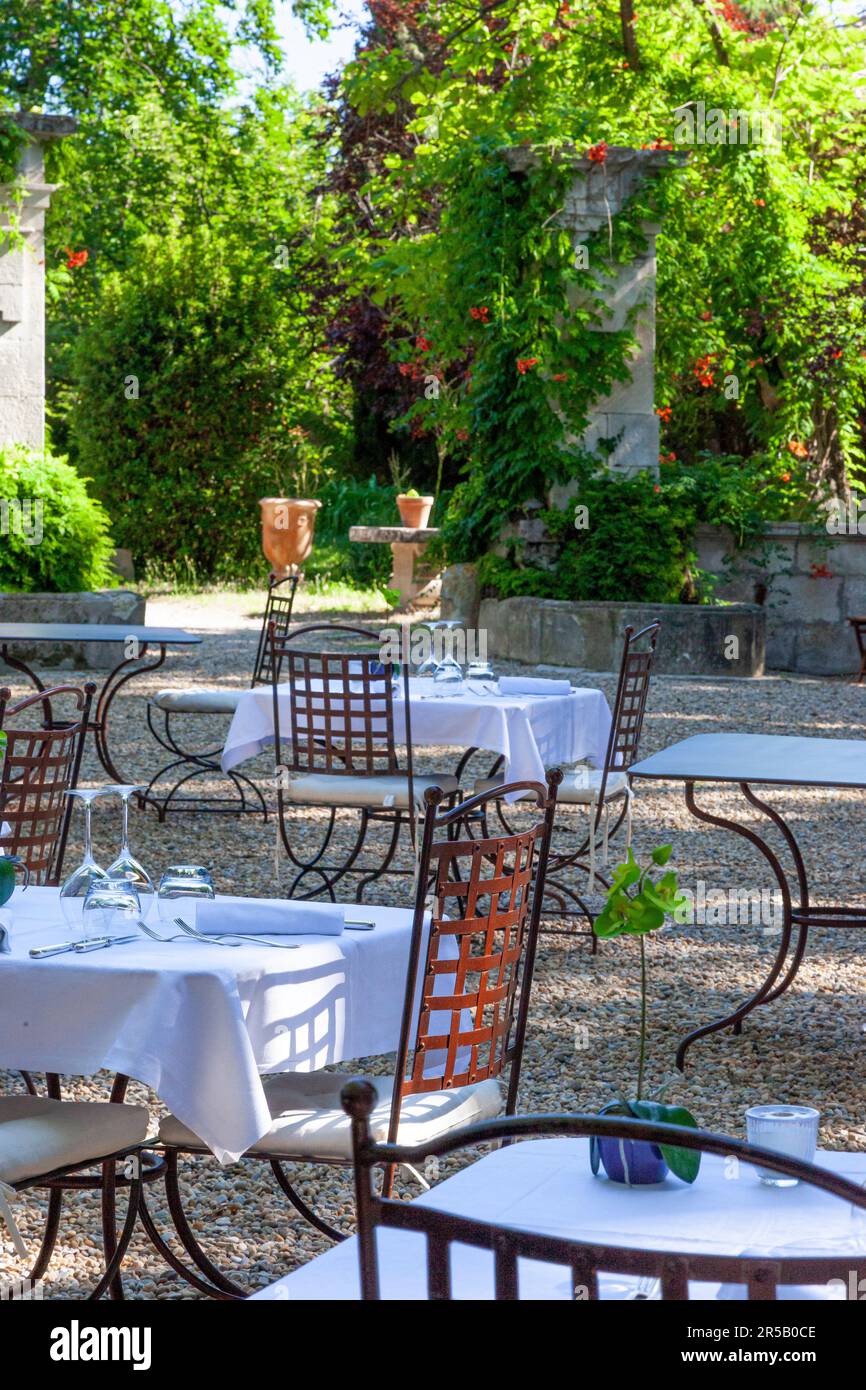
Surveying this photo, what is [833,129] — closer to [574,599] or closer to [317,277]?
[574,599]

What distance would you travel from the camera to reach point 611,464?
14633 mm

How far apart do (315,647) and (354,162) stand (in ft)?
30.3

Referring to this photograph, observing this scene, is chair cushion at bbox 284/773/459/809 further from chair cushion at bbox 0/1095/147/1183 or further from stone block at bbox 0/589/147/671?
stone block at bbox 0/589/147/671

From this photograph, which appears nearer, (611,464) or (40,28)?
(611,464)

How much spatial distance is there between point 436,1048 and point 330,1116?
0.76 feet

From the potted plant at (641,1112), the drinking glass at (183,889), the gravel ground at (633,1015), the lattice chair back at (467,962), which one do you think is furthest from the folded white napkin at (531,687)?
the potted plant at (641,1112)

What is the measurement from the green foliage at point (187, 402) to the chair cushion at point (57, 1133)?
729 inches

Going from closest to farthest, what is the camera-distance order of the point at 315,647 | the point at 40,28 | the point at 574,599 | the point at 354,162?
1. the point at 574,599
2. the point at 315,647
3. the point at 354,162
4. the point at 40,28

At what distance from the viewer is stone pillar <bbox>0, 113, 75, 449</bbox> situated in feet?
47.4

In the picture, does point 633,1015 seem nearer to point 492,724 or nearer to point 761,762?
point 761,762

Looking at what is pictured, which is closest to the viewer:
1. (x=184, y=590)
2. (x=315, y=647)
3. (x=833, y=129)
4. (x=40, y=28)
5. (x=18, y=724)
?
(x=18, y=724)

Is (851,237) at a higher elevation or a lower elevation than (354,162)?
lower

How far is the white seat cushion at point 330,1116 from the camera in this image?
280 cm
